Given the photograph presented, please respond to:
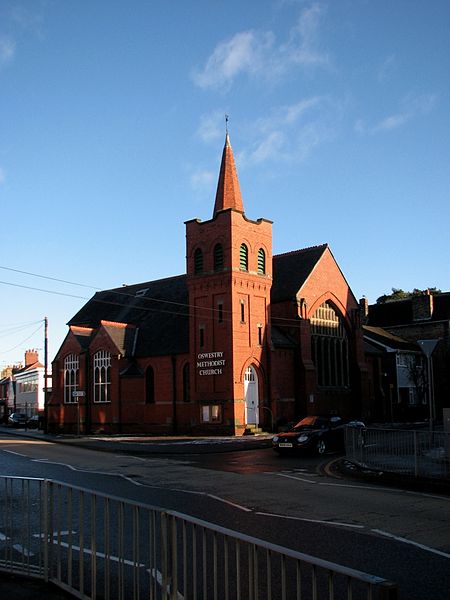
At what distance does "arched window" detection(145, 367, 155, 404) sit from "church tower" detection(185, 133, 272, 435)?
4380 mm

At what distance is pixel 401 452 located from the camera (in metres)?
17.8

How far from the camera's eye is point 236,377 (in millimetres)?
38781

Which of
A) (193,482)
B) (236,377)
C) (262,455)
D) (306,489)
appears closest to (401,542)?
(306,489)

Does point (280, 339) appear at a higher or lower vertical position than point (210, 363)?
higher

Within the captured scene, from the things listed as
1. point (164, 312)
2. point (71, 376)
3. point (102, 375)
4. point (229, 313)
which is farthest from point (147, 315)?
point (229, 313)

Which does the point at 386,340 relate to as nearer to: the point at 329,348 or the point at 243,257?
the point at 329,348

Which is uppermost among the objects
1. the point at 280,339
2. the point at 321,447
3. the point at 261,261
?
the point at 261,261

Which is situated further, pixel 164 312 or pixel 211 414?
pixel 164 312

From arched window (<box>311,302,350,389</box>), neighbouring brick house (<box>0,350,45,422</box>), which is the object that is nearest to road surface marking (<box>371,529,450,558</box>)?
arched window (<box>311,302,350,389</box>)

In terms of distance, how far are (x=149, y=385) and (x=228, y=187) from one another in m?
14.8

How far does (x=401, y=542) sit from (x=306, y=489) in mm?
6014

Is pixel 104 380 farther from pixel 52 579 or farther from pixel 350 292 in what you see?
pixel 52 579

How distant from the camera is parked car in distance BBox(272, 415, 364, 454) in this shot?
Answer: 968 inches

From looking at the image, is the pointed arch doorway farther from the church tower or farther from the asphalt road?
the asphalt road
